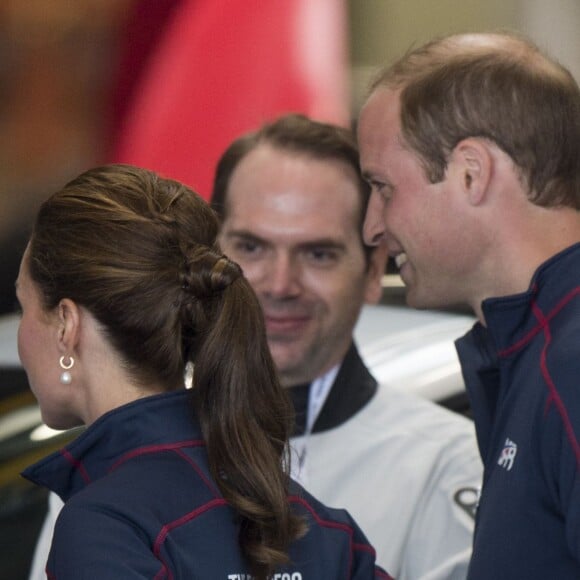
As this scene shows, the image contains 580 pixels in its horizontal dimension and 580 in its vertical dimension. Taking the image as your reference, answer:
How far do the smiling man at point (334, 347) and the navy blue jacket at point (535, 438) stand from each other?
67cm

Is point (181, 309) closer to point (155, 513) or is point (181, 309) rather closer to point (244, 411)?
point (244, 411)

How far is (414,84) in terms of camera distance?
225 centimetres

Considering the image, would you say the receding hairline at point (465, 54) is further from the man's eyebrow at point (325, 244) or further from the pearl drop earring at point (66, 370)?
the pearl drop earring at point (66, 370)

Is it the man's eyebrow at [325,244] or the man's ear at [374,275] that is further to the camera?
the man's ear at [374,275]

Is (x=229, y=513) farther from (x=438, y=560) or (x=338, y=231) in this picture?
(x=338, y=231)

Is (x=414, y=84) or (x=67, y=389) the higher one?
(x=414, y=84)

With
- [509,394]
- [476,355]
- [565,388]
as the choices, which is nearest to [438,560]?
[476,355]

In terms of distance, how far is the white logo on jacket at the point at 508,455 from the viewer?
1979 millimetres

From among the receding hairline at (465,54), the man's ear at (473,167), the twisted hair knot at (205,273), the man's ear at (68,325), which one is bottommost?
the man's ear at (68,325)

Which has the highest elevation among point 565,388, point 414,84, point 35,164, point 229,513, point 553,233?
point 414,84

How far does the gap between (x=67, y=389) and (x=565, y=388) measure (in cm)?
68

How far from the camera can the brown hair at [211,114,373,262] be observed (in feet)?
10.0

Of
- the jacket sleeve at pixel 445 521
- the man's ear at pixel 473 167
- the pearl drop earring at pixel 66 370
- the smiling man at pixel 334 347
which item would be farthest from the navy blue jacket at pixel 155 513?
the smiling man at pixel 334 347

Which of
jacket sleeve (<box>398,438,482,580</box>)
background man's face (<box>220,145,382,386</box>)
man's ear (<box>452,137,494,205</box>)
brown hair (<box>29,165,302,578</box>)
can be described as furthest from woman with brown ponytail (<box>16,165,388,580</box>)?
background man's face (<box>220,145,382,386</box>)
